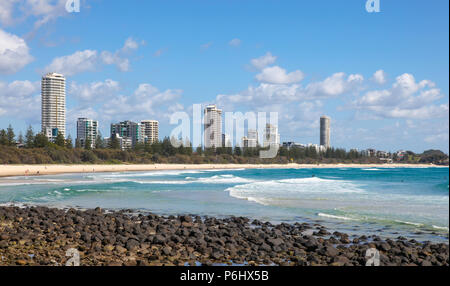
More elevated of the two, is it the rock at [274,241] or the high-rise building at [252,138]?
the high-rise building at [252,138]

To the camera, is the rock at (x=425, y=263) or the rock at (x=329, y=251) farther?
the rock at (x=329, y=251)

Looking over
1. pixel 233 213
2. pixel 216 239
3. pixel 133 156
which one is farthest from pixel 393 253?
pixel 133 156

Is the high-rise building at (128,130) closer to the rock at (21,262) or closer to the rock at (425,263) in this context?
the rock at (21,262)

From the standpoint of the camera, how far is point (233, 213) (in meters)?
19.2

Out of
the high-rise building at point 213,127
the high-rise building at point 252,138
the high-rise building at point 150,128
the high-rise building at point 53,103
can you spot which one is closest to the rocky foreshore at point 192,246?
the high-rise building at point 213,127

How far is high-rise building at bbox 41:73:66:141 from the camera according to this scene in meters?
175

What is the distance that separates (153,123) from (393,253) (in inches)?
7176

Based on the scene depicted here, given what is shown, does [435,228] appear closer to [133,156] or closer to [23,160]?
[23,160]

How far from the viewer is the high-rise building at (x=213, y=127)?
141538 millimetres

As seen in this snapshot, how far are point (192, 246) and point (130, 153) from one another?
96891mm

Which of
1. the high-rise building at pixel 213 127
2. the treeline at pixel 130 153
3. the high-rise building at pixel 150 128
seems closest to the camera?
the treeline at pixel 130 153

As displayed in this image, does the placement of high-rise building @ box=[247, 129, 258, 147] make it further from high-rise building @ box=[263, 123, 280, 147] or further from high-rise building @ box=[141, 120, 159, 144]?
high-rise building @ box=[141, 120, 159, 144]

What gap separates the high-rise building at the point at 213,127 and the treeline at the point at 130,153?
17.8 ft

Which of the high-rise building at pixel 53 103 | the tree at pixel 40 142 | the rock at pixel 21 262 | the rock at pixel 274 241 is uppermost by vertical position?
the high-rise building at pixel 53 103
